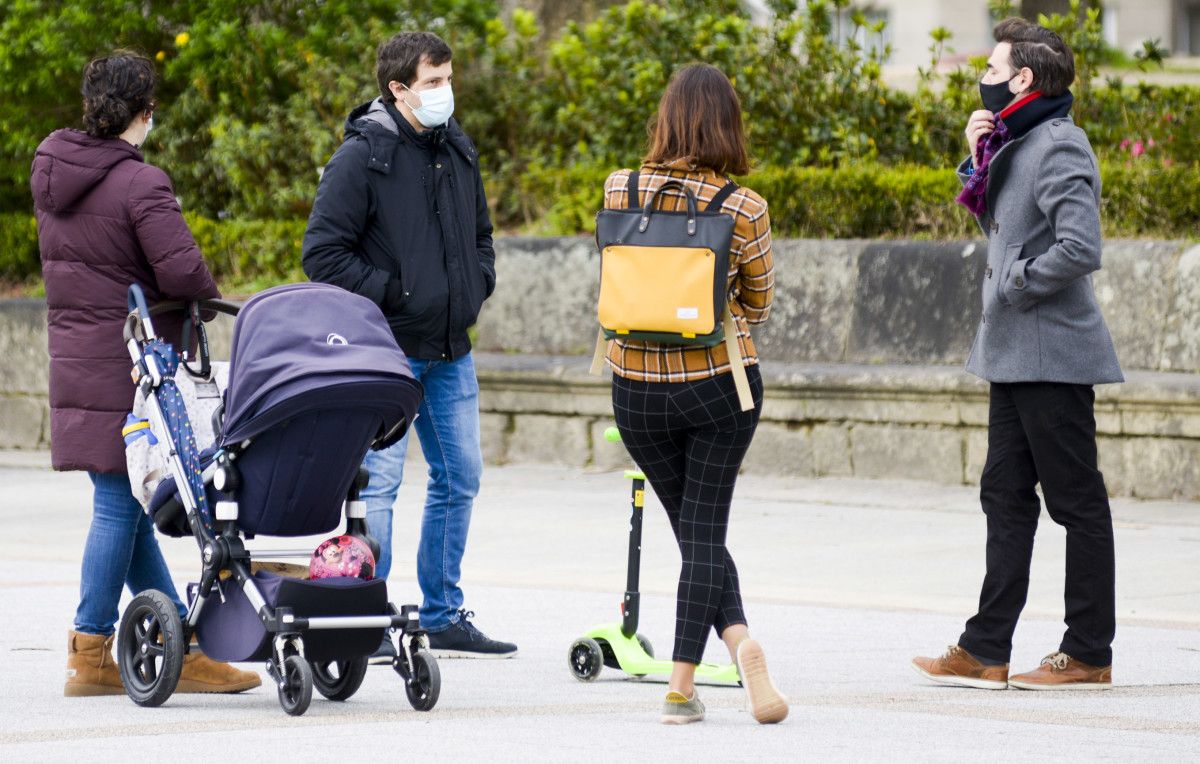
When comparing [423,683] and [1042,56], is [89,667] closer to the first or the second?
[423,683]

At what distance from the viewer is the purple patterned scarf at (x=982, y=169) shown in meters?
5.66

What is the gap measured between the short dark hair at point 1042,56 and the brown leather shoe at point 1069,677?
161 cm

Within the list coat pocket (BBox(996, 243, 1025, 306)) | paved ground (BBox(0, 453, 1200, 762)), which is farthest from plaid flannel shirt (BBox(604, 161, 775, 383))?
paved ground (BBox(0, 453, 1200, 762))

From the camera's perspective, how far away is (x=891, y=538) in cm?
845

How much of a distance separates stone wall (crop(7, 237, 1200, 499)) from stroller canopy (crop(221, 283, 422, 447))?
15.9 feet

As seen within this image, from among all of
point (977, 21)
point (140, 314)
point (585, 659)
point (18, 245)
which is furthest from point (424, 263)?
point (977, 21)

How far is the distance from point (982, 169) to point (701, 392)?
126 cm

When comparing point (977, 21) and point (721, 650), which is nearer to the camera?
point (721, 650)

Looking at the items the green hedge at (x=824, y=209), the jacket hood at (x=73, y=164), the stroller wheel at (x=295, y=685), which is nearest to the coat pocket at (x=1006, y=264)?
the stroller wheel at (x=295, y=685)

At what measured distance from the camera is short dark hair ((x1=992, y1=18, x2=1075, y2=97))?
18.1 ft

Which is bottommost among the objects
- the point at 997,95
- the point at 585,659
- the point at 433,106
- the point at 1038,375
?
the point at 585,659

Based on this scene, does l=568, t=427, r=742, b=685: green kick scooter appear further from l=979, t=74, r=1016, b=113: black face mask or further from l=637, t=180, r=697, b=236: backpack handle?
l=979, t=74, r=1016, b=113: black face mask

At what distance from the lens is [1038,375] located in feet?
17.9

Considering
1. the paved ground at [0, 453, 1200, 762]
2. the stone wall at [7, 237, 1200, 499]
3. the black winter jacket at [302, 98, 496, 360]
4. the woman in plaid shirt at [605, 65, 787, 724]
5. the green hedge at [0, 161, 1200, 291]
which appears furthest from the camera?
the green hedge at [0, 161, 1200, 291]
